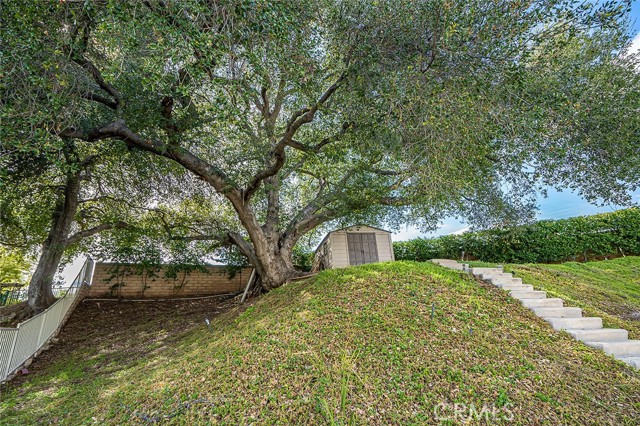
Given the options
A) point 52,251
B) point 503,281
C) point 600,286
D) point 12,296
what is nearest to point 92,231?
point 52,251

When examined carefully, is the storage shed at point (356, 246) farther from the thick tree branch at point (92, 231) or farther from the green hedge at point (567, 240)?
the thick tree branch at point (92, 231)

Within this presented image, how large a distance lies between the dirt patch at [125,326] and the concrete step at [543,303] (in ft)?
21.7

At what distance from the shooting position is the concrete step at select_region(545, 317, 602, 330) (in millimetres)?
4426

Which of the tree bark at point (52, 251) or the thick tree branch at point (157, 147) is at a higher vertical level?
the thick tree branch at point (157, 147)

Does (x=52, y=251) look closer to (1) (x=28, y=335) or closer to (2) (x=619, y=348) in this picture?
(1) (x=28, y=335)

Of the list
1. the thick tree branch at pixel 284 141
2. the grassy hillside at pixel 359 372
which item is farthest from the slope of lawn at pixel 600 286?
the thick tree branch at pixel 284 141

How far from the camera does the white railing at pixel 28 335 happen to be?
4809 mm

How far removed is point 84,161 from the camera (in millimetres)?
7387

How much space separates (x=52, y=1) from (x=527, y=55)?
227 inches

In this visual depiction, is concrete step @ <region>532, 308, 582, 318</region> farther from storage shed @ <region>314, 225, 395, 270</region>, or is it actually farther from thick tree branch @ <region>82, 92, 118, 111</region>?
thick tree branch @ <region>82, 92, 118, 111</region>

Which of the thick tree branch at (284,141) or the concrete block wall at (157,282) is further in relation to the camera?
the concrete block wall at (157,282)

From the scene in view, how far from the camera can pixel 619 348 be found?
157 inches

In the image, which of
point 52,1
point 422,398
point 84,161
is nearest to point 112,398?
point 422,398

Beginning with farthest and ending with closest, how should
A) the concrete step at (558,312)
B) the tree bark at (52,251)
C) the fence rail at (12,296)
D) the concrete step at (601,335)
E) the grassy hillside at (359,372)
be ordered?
the fence rail at (12,296)
the tree bark at (52,251)
the concrete step at (558,312)
the concrete step at (601,335)
the grassy hillside at (359,372)
